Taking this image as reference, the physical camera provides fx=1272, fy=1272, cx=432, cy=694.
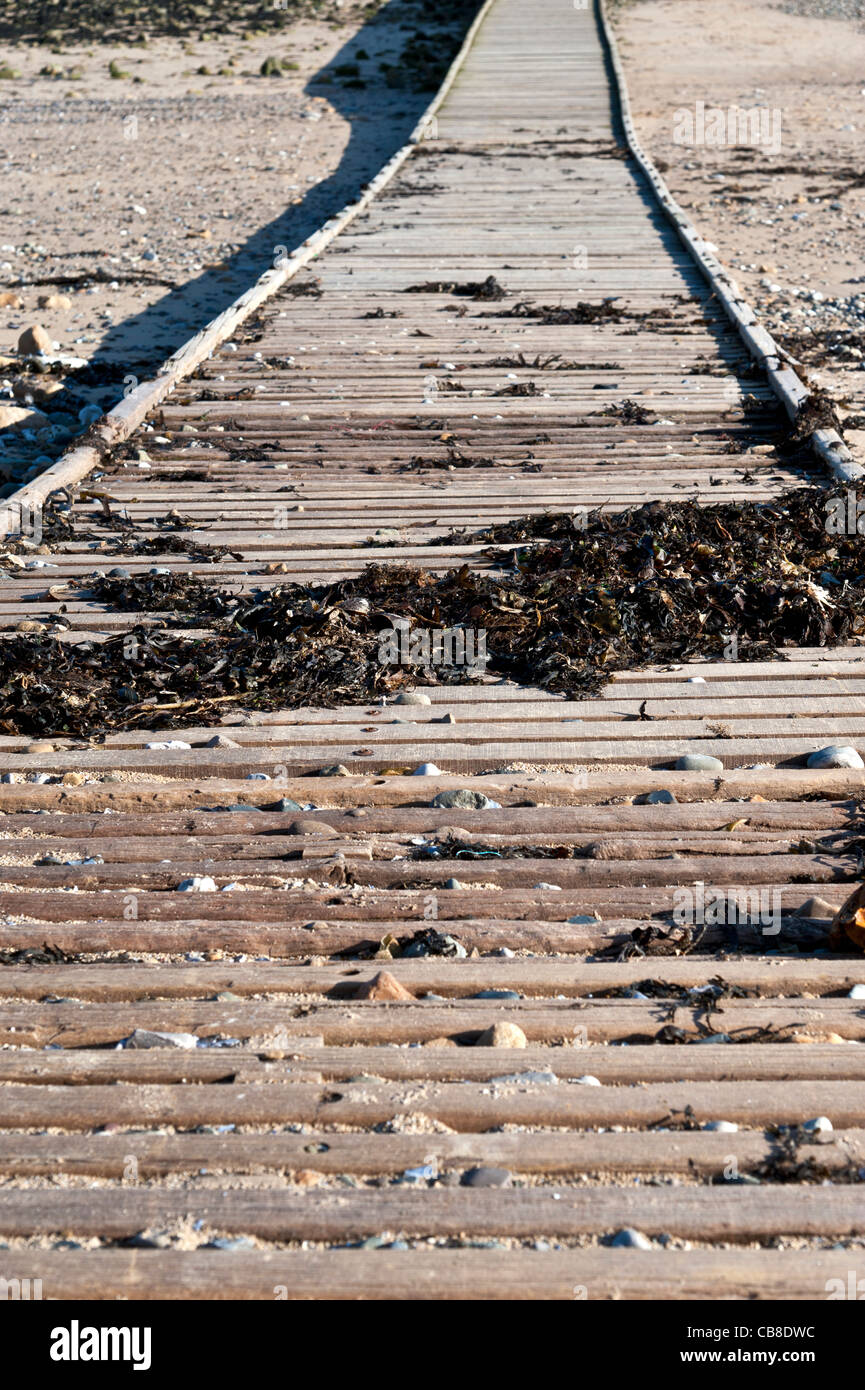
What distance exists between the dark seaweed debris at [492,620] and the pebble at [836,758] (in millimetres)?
868

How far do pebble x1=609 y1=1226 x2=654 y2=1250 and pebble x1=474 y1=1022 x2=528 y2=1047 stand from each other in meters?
0.59

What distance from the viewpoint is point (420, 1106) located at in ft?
9.29

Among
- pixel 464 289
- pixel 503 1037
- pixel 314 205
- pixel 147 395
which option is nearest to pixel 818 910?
pixel 503 1037

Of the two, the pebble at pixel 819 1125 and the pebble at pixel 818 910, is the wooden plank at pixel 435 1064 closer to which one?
the pebble at pixel 819 1125

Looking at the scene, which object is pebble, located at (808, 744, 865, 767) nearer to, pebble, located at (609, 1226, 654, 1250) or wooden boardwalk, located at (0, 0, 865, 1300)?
wooden boardwalk, located at (0, 0, 865, 1300)

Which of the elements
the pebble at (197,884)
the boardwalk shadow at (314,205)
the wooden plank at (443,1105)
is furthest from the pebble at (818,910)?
the boardwalk shadow at (314,205)

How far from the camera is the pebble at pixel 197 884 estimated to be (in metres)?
3.68

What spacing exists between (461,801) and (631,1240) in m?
1.77

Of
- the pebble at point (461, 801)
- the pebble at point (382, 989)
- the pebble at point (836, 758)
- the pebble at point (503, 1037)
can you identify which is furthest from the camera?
the pebble at point (836, 758)

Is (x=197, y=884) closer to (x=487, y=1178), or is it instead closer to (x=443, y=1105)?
(x=443, y=1105)

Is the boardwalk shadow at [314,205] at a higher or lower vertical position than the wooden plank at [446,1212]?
higher

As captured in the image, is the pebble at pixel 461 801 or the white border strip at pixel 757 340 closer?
the pebble at pixel 461 801
